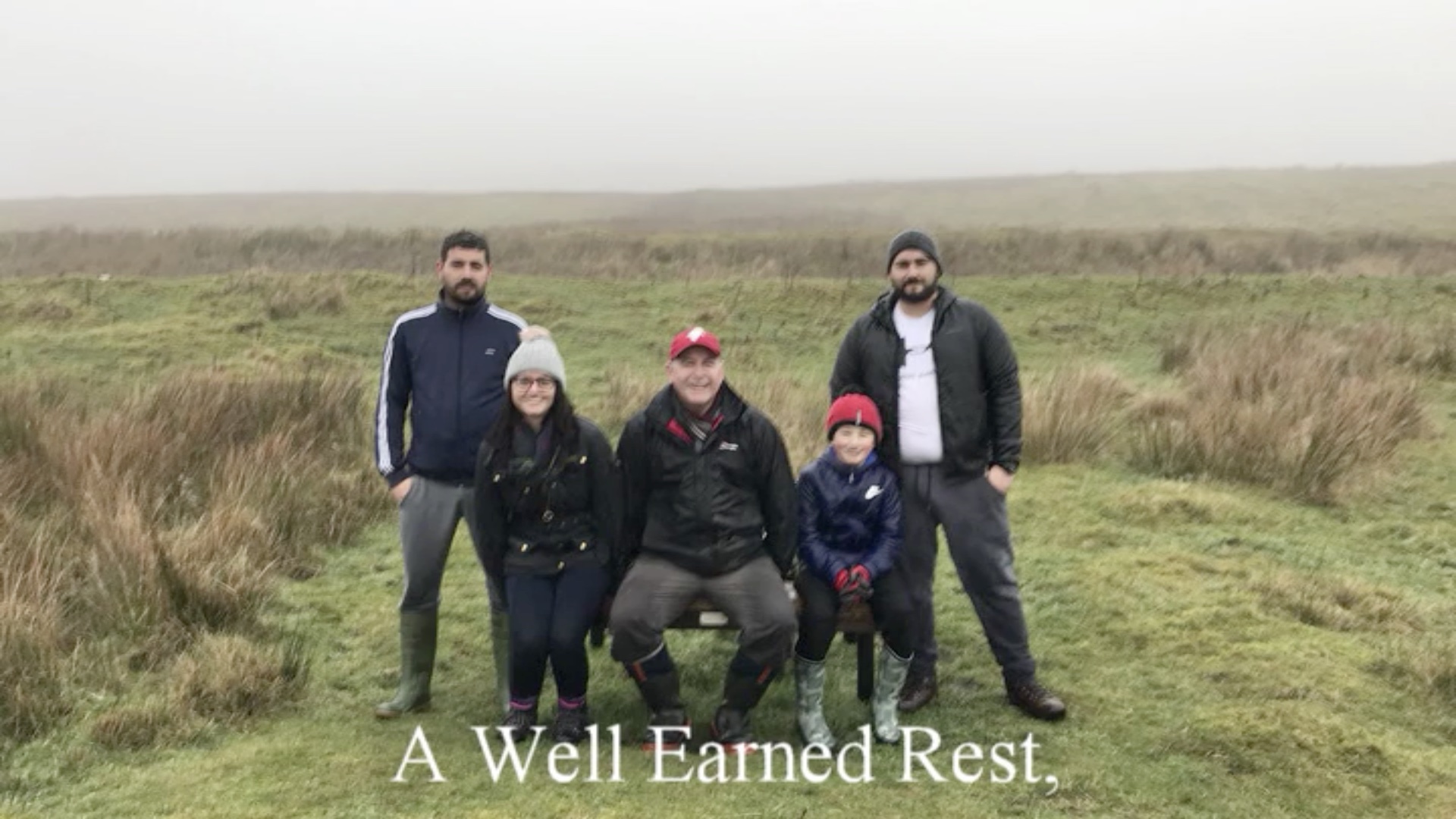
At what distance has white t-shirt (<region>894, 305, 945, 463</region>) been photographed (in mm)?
4062

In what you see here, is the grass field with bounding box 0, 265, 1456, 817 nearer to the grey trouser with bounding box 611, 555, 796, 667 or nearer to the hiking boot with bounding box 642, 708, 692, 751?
the hiking boot with bounding box 642, 708, 692, 751

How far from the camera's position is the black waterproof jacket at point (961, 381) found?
402cm

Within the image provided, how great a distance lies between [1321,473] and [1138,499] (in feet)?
4.69

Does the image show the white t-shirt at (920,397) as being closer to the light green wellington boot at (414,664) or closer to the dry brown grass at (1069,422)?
the light green wellington boot at (414,664)

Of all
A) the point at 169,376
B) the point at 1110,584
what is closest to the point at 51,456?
the point at 169,376

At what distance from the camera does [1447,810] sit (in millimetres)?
3354

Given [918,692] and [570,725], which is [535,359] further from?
[918,692]

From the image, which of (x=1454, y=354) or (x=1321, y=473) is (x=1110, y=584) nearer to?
(x=1321, y=473)

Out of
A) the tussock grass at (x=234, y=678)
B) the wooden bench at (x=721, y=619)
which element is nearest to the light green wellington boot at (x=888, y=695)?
the wooden bench at (x=721, y=619)

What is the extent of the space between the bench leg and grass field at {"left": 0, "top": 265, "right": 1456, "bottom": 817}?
8 cm

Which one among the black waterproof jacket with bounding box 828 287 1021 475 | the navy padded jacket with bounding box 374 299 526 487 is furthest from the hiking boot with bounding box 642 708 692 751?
the black waterproof jacket with bounding box 828 287 1021 475

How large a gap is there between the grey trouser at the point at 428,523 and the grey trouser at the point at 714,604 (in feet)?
1.87

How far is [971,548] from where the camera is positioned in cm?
409

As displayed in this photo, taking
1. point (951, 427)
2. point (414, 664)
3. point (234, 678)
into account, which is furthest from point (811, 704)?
point (234, 678)
